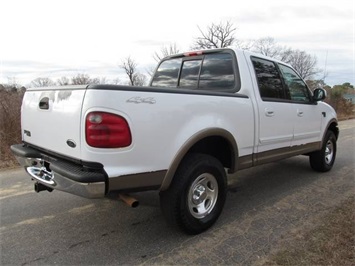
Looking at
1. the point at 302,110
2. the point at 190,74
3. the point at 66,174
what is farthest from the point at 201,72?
the point at 66,174

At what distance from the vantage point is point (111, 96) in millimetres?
2572

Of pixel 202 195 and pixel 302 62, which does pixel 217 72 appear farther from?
pixel 302 62

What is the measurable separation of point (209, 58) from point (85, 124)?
7.68 ft

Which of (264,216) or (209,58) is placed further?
(209,58)

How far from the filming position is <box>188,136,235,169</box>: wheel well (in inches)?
143

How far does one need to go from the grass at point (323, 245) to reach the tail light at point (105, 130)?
5.67 ft

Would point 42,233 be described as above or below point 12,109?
below

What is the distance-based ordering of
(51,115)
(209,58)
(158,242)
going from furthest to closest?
(209,58) → (158,242) → (51,115)

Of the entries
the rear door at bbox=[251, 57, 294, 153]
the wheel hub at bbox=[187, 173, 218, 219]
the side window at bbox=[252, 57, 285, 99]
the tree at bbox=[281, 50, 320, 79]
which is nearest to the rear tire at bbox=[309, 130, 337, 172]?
the rear door at bbox=[251, 57, 294, 153]

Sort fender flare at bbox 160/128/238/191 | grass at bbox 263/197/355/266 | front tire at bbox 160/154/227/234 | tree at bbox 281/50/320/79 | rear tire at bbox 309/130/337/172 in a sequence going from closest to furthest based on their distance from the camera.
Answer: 1. grass at bbox 263/197/355/266
2. fender flare at bbox 160/128/238/191
3. front tire at bbox 160/154/227/234
4. rear tire at bbox 309/130/337/172
5. tree at bbox 281/50/320/79

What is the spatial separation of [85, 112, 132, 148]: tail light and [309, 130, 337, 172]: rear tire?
4.41m

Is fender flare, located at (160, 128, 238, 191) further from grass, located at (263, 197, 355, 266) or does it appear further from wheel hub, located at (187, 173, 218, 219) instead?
grass, located at (263, 197, 355, 266)

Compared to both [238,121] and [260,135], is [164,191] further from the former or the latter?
[260,135]

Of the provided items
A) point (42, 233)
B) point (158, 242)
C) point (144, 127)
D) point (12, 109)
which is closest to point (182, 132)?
point (144, 127)
